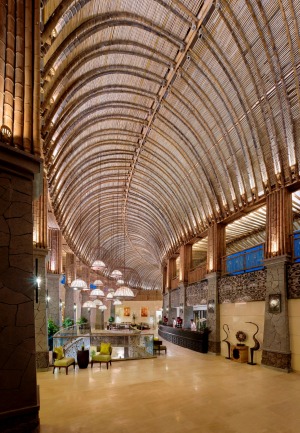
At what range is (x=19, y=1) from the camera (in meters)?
4.87

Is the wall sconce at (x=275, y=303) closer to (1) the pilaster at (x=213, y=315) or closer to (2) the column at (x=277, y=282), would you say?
(2) the column at (x=277, y=282)

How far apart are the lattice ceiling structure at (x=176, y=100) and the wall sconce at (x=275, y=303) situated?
13.2 ft

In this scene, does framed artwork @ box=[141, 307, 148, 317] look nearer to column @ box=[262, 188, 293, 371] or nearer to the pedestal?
the pedestal

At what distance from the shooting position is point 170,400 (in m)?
7.41

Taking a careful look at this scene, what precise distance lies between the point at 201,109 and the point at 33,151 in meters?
11.1

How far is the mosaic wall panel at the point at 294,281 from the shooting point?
11.1 m

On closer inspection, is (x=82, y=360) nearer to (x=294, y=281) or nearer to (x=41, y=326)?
(x=41, y=326)

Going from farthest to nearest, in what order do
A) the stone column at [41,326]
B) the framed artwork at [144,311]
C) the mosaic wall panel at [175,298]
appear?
the framed artwork at [144,311] → the mosaic wall panel at [175,298] → the stone column at [41,326]

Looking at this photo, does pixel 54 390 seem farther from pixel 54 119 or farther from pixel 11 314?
pixel 54 119

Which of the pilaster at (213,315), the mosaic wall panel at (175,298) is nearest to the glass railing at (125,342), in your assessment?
the pilaster at (213,315)

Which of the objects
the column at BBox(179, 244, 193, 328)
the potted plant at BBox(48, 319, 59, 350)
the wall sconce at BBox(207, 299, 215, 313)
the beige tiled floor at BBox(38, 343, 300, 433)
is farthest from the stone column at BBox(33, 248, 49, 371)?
the column at BBox(179, 244, 193, 328)

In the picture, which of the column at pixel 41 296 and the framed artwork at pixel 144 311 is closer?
the column at pixel 41 296

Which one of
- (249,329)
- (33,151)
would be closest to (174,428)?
(33,151)

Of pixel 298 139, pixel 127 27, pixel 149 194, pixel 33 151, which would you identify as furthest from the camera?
pixel 149 194
